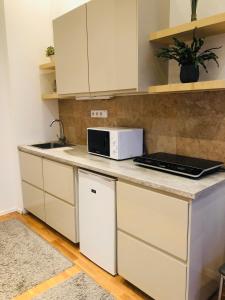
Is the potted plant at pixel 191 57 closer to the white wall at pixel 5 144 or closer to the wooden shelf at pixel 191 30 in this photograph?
the wooden shelf at pixel 191 30

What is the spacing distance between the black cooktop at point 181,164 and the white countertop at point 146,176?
37 millimetres

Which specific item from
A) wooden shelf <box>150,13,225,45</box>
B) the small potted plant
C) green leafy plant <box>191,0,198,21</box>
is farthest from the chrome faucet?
green leafy plant <box>191,0,198,21</box>

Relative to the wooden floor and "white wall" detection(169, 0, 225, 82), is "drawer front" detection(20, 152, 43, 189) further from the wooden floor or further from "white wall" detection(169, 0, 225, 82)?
"white wall" detection(169, 0, 225, 82)

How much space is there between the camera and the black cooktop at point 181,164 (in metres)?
1.53

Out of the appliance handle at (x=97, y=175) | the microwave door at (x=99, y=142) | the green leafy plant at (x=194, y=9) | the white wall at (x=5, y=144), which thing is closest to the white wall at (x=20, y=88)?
the white wall at (x=5, y=144)

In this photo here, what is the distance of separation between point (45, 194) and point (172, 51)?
6.08ft

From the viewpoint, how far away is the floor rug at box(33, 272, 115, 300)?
1.73 meters

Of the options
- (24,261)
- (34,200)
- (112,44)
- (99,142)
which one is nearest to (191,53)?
(112,44)

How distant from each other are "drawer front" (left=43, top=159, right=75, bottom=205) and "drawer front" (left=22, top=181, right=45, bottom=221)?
0.66ft

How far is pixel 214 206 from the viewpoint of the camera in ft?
4.98

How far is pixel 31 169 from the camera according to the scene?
279cm

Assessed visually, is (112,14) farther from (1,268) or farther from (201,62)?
(1,268)

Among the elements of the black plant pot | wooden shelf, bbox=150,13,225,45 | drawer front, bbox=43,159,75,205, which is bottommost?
drawer front, bbox=43,159,75,205

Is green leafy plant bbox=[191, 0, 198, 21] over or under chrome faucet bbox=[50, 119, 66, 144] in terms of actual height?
over
